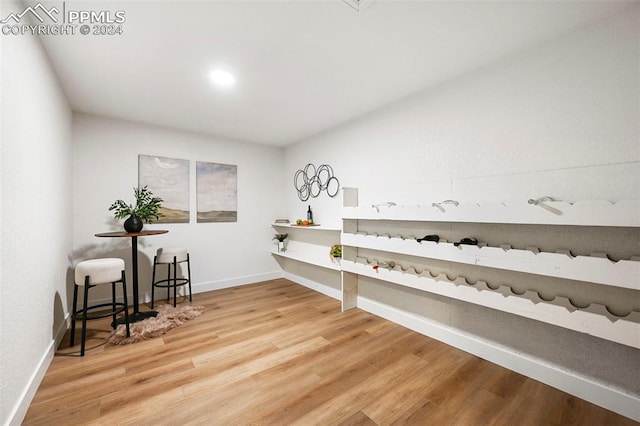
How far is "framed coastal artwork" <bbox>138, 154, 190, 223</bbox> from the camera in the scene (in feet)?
11.3

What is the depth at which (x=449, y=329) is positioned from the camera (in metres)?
2.32

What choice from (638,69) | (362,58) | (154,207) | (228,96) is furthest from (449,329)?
(154,207)

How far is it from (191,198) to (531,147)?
3.92 m

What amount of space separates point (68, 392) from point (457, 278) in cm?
293

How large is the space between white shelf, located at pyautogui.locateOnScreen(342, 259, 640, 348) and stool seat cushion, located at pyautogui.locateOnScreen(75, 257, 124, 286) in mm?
2655

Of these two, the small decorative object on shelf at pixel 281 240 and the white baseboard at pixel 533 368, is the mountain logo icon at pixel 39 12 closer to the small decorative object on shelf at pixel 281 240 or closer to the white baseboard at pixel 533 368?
the small decorative object on shelf at pixel 281 240

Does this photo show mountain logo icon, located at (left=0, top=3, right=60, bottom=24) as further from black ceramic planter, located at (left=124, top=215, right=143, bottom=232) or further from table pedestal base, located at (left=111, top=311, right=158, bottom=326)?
table pedestal base, located at (left=111, top=311, right=158, bottom=326)

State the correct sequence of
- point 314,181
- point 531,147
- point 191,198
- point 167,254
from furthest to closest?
point 314,181 → point 191,198 → point 167,254 → point 531,147

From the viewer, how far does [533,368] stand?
182 centimetres

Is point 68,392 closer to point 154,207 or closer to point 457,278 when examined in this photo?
point 154,207

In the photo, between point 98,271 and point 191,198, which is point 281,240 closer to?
point 191,198

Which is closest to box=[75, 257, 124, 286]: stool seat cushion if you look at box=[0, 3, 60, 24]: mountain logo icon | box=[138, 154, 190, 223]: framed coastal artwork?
box=[138, 154, 190, 223]: framed coastal artwork

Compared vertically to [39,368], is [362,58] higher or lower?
higher

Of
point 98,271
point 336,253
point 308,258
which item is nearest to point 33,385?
point 98,271
